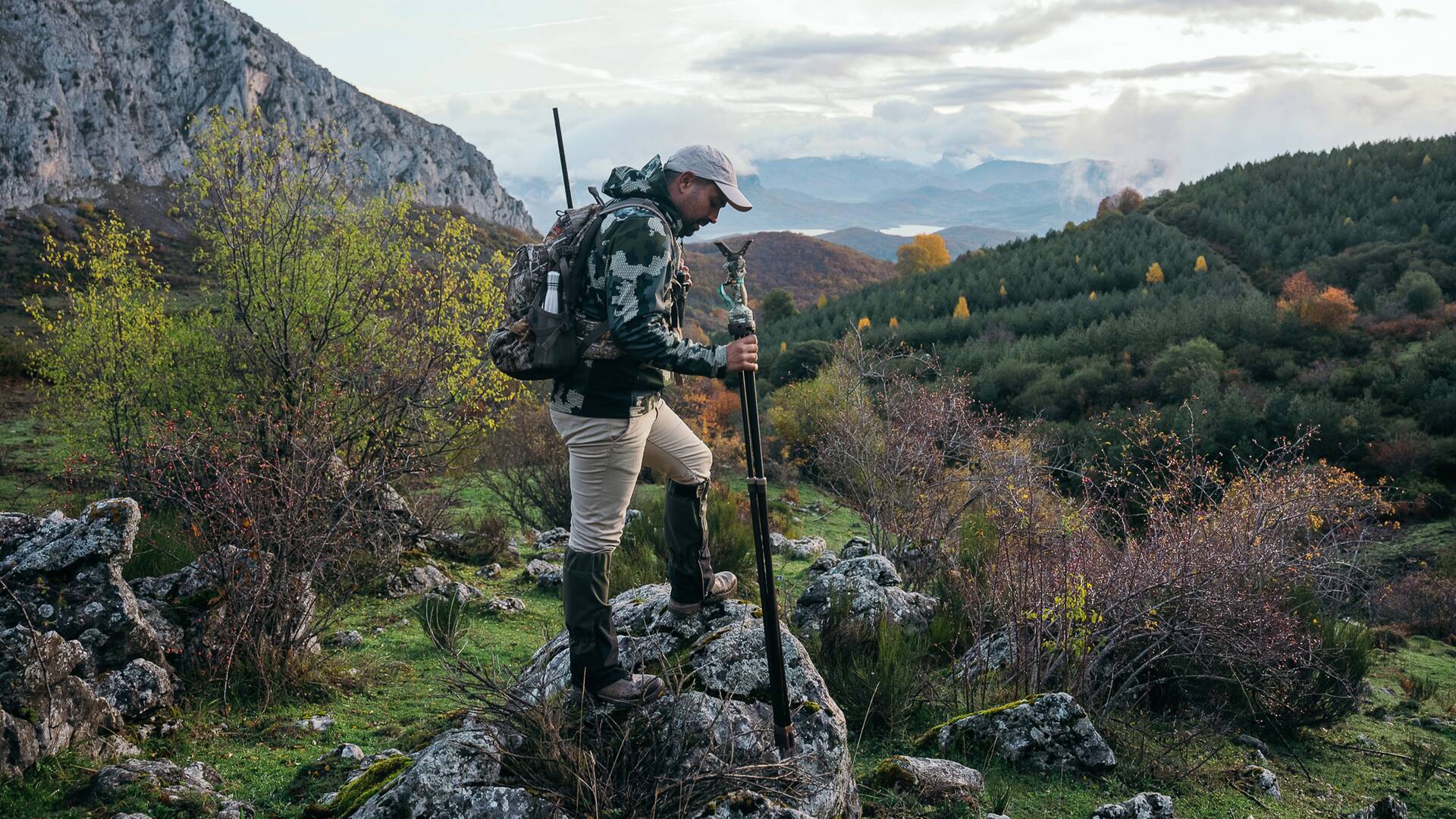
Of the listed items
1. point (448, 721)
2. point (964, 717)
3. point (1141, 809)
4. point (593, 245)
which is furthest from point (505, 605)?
point (1141, 809)

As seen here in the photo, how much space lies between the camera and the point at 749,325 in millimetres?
3514

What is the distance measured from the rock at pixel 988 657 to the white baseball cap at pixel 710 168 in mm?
3304

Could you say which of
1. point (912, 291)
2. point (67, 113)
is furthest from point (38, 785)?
point (67, 113)

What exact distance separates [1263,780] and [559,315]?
455 centimetres

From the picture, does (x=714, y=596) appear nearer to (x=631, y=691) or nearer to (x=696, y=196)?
(x=631, y=691)

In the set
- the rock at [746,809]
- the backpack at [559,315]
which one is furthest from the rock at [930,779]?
the backpack at [559,315]

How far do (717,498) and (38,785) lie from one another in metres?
7.01

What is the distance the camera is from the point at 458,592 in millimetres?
7445

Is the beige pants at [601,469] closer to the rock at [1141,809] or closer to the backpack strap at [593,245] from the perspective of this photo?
the backpack strap at [593,245]

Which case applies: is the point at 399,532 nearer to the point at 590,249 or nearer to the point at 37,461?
the point at 590,249

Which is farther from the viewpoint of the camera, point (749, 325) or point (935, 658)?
point (935, 658)

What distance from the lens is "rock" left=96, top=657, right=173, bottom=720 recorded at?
434cm

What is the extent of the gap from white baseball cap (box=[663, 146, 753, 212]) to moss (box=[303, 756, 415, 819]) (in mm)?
2586

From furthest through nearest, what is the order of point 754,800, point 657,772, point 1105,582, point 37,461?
1. point 37,461
2. point 1105,582
3. point 657,772
4. point 754,800
